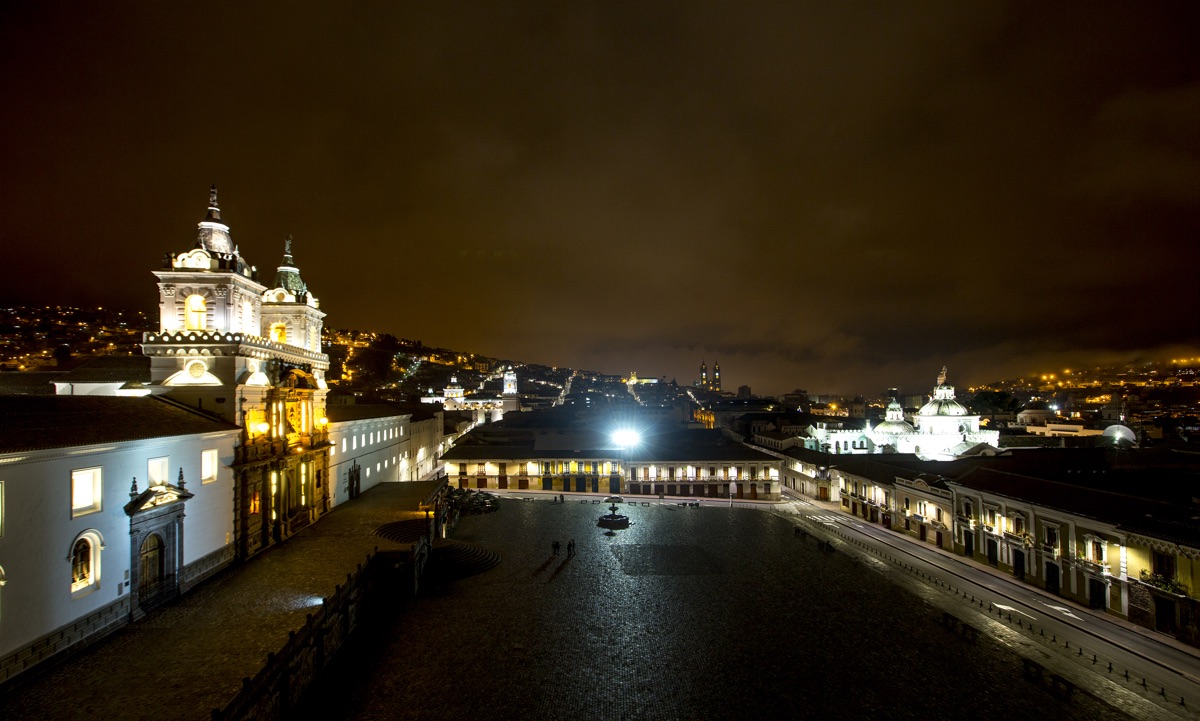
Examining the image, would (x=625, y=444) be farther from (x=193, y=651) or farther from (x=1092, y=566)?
(x=193, y=651)

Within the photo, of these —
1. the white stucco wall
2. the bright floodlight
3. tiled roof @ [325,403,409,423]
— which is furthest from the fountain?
the white stucco wall

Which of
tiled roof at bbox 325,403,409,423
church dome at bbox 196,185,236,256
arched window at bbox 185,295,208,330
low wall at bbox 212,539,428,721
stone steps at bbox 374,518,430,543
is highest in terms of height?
church dome at bbox 196,185,236,256

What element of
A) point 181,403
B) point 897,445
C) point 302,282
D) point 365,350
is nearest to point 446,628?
point 181,403

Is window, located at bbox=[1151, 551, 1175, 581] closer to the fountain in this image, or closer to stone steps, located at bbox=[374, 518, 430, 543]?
the fountain

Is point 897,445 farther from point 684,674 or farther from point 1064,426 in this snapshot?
point 684,674

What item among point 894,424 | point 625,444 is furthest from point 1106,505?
point 625,444

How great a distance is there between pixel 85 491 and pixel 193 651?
641cm

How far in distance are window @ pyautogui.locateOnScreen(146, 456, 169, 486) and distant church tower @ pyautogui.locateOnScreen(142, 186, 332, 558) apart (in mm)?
4425

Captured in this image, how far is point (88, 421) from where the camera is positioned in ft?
62.5

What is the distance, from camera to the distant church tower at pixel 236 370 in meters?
26.7

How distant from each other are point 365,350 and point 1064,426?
593ft

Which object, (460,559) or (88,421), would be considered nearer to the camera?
(88,421)

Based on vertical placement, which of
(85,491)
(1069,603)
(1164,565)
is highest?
(85,491)

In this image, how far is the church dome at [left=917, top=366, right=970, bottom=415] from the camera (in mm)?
62656
